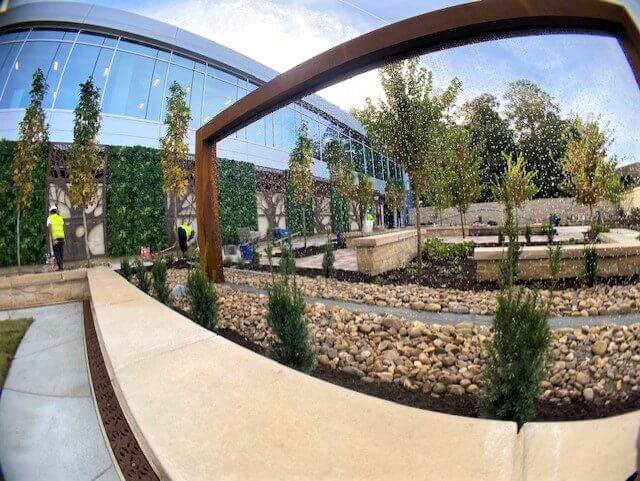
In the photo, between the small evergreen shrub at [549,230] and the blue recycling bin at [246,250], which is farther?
the blue recycling bin at [246,250]

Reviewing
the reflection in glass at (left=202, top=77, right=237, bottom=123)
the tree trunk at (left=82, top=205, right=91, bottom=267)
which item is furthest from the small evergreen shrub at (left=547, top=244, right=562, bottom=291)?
the tree trunk at (left=82, top=205, right=91, bottom=267)

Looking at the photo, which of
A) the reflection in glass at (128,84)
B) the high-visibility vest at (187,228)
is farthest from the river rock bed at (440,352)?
the reflection in glass at (128,84)

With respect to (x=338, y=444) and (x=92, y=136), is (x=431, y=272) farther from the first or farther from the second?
(x=92, y=136)

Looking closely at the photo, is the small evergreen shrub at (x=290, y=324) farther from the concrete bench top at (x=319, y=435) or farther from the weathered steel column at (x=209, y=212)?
the weathered steel column at (x=209, y=212)

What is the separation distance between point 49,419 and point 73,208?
0.94 m

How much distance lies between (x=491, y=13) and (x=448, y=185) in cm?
47

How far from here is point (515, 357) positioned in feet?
2.77

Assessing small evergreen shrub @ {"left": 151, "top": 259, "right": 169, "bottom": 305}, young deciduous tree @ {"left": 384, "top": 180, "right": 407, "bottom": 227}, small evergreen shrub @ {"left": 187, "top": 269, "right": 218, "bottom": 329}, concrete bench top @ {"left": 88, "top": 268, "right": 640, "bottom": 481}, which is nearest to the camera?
concrete bench top @ {"left": 88, "top": 268, "right": 640, "bottom": 481}

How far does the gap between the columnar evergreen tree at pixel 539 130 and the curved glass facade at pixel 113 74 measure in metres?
0.49

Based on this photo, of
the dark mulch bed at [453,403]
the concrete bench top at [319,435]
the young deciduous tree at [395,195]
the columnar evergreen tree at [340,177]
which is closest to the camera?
the concrete bench top at [319,435]

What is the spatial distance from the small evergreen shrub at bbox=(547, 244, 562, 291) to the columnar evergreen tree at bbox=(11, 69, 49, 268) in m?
1.39

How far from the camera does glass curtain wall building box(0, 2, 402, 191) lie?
727 mm

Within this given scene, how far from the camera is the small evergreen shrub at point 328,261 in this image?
128 centimetres

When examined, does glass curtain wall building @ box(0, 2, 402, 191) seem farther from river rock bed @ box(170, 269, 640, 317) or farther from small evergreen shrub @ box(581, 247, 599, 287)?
small evergreen shrub @ box(581, 247, 599, 287)
